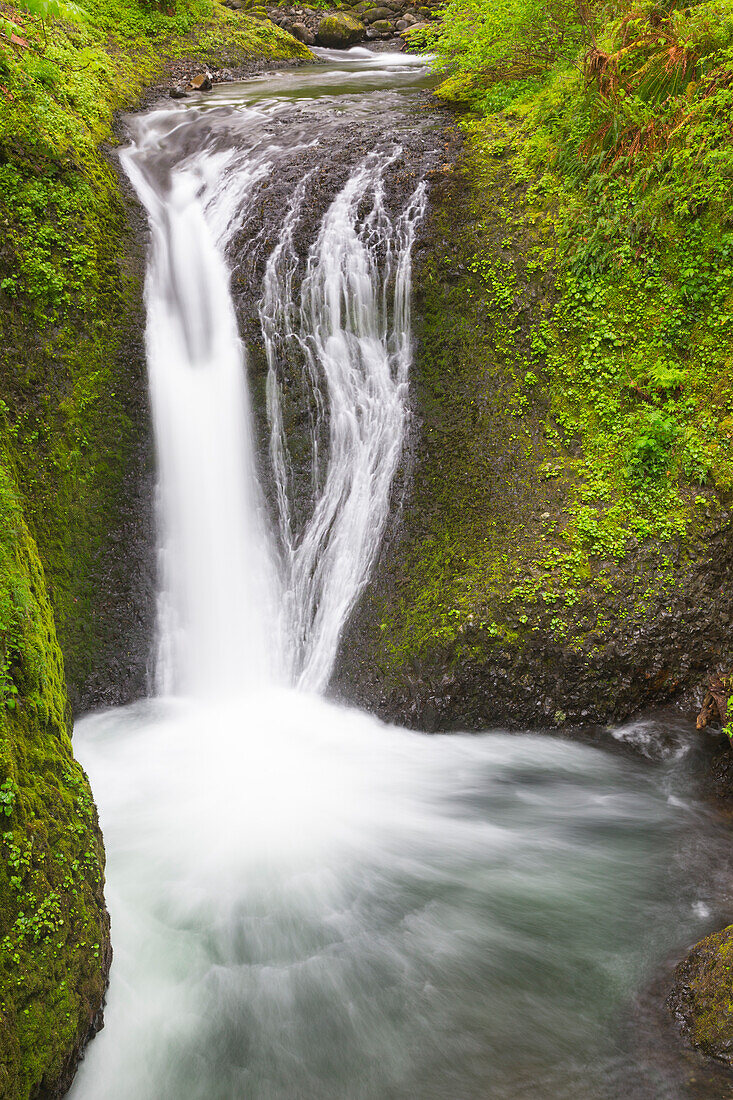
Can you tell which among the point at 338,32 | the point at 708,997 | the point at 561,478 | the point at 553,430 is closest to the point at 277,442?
the point at 553,430

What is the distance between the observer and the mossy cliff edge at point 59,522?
3301 millimetres

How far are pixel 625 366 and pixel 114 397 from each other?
17.3ft

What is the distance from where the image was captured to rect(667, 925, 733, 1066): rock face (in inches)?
142

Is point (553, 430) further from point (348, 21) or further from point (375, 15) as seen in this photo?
point (375, 15)

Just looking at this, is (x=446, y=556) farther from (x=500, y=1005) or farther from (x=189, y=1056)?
(x=189, y=1056)

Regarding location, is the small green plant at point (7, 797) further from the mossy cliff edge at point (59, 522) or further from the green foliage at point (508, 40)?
the green foliage at point (508, 40)

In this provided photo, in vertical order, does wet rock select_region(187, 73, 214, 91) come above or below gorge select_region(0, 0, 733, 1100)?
above

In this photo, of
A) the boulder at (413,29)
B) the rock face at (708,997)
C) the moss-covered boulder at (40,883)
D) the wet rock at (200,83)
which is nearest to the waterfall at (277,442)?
the moss-covered boulder at (40,883)

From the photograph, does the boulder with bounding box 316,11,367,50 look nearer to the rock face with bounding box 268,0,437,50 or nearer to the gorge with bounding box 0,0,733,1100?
the rock face with bounding box 268,0,437,50

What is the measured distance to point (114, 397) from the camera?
7375 millimetres

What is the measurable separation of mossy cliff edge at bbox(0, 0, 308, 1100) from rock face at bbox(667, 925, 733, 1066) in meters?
3.23

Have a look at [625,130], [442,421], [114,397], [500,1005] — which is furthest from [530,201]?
[500,1005]

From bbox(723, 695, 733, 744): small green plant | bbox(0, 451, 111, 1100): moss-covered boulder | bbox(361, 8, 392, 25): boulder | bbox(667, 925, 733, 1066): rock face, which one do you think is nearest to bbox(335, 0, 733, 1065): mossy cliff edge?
bbox(723, 695, 733, 744): small green plant

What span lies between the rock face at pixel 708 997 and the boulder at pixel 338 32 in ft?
72.7
